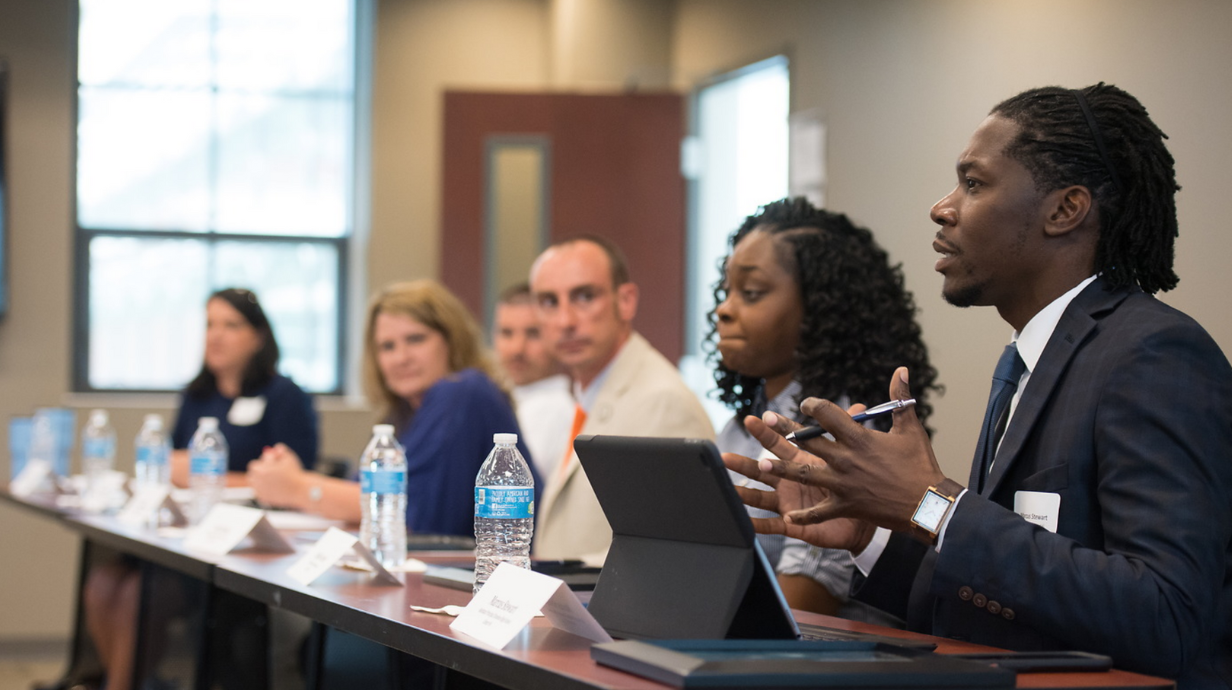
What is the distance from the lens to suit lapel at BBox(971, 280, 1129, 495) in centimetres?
150

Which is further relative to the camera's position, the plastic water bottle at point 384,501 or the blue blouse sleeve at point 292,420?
the blue blouse sleeve at point 292,420

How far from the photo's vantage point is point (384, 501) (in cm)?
253

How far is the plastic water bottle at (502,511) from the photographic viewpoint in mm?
1772

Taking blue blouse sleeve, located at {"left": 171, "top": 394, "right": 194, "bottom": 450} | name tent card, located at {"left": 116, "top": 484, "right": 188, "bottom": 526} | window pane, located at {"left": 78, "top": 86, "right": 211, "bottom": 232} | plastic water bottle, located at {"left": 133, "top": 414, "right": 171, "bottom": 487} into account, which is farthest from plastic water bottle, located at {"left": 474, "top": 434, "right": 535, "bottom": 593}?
window pane, located at {"left": 78, "top": 86, "right": 211, "bottom": 232}

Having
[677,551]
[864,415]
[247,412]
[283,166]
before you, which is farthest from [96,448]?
[864,415]

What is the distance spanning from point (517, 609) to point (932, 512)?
Answer: 19.2 inches

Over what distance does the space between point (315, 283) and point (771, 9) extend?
2734mm

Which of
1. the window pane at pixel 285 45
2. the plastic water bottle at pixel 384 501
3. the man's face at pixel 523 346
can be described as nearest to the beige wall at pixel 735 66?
the window pane at pixel 285 45

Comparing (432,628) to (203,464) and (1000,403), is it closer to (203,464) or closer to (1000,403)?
(1000,403)

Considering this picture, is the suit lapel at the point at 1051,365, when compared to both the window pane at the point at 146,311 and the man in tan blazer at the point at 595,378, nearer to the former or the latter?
the man in tan blazer at the point at 595,378

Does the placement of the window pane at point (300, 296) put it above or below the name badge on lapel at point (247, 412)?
above

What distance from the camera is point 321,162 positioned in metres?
6.07

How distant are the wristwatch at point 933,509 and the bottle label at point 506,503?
58 centimetres

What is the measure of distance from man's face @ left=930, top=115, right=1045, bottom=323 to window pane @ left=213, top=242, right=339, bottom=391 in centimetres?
475
